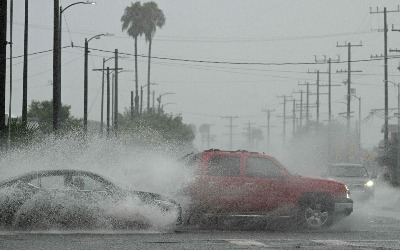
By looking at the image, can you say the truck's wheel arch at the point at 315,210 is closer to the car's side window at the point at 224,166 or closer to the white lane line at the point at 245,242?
the car's side window at the point at 224,166

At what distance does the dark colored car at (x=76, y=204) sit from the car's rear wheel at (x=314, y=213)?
342 cm

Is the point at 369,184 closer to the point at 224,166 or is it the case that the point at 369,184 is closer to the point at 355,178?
the point at 355,178

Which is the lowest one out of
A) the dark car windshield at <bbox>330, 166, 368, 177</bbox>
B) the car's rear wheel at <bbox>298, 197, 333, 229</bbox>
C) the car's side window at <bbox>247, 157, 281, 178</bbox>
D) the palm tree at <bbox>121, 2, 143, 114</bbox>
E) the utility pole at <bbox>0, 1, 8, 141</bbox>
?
the car's rear wheel at <bbox>298, 197, 333, 229</bbox>

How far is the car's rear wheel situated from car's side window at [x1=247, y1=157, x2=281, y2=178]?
3.23ft

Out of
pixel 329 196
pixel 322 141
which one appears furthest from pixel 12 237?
pixel 322 141

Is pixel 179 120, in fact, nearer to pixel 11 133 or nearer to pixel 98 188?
pixel 11 133

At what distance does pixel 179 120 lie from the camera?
104m

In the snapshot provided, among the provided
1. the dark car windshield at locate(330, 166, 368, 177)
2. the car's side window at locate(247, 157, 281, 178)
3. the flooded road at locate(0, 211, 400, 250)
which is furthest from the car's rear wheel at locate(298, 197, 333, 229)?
the dark car windshield at locate(330, 166, 368, 177)

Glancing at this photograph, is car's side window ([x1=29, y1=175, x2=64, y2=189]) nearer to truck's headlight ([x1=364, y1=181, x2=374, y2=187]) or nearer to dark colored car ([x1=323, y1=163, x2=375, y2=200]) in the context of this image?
dark colored car ([x1=323, y1=163, x2=375, y2=200])

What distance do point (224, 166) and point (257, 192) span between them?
986 millimetres

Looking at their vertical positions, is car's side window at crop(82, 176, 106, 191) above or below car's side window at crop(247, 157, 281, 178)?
below

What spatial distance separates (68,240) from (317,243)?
4.69 meters

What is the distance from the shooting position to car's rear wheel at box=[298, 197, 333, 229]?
2256 cm

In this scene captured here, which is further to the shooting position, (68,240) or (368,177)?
(368,177)
